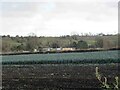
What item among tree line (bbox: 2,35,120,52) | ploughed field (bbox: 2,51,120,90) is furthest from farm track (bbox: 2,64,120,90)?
tree line (bbox: 2,35,120,52)

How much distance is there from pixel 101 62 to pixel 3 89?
23.0m

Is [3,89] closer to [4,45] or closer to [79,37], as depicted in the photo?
[4,45]

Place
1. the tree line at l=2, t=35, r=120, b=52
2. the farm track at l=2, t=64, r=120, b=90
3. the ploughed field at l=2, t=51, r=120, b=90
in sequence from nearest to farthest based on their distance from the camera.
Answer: the farm track at l=2, t=64, r=120, b=90
the ploughed field at l=2, t=51, r=120, b=90
the tree line at l=2, t=35, r=120, b=52

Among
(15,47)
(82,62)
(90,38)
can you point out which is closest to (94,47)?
(90,38)

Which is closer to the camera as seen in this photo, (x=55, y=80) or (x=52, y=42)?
(x=55, y=80)

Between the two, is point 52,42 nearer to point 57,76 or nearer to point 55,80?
point 57,76

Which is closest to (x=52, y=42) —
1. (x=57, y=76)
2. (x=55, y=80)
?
(x=57, y=76)

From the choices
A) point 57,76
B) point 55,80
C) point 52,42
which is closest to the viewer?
point 55,80

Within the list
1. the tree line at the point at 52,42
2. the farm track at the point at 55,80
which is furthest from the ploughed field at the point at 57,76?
the tree line at the point at 52,42

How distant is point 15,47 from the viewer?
8544 centimetres

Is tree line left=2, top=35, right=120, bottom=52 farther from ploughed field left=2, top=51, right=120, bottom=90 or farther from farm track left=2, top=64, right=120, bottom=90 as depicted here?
farm track left=2, top=64, right=120, bottom=90

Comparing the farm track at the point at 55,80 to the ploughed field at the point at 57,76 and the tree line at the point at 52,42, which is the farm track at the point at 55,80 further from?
the tree line at the point at 52,42

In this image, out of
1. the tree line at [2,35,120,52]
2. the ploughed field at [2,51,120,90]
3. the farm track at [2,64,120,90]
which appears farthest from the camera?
the tree line at [2,35,120,52]

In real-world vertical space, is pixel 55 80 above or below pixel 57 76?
above
